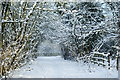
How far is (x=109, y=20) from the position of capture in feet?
14.1

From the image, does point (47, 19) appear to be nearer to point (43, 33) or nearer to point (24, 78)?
point (43, 33)

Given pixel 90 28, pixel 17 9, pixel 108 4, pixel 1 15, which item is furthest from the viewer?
pixel 90 28

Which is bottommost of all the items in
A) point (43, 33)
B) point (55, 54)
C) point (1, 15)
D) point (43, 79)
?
point (55, 54)

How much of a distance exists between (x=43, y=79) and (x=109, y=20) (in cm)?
151

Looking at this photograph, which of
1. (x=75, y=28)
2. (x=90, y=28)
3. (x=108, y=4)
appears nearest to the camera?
(x=108, y=4)

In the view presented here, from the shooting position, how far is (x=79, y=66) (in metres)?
5.44

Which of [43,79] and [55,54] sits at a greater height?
[43,79]

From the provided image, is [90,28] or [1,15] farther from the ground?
[1,15]

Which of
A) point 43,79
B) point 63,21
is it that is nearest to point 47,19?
point 63,21

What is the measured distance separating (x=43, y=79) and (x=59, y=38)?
8.37 feet

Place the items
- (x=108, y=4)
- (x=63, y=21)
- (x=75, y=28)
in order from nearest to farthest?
(x=108, y=4), (x=75, y=28), (x=63, y=21)

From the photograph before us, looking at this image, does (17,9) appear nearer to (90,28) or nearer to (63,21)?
(90,28)

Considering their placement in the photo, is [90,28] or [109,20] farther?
[90,28]

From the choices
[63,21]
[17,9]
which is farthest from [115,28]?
[17,9]
